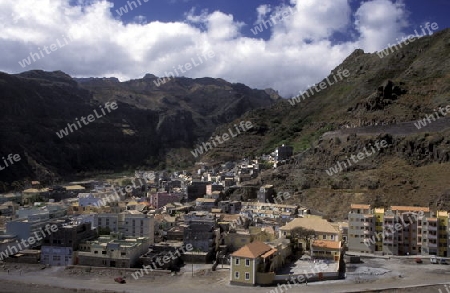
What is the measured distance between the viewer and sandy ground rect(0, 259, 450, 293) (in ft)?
97.5

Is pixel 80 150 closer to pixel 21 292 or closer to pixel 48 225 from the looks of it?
pixel 48 225

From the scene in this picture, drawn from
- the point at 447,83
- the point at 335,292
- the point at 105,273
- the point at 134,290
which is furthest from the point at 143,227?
the point at 447,83

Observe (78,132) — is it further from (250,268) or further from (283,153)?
(250,268)

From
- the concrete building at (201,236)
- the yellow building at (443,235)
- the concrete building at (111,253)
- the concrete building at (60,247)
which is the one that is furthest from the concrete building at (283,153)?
the concrete building at (60,247)

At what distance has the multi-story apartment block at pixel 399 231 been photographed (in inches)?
1435

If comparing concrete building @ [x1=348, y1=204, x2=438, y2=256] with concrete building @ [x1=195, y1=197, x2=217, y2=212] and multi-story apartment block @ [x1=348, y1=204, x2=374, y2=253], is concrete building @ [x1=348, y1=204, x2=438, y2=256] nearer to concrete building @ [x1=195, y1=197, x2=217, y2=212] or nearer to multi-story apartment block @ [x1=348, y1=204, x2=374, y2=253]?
multi-story apartment block @ [x1=348, y1=204, x2=374, y2=253]

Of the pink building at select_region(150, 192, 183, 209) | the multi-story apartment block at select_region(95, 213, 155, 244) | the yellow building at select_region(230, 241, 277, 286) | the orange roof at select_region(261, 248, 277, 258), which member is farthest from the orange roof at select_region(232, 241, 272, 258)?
the pink building at select_region(150, 192, 183, 209)

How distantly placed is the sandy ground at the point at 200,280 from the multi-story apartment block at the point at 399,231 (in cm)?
225

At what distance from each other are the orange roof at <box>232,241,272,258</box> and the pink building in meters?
27.2

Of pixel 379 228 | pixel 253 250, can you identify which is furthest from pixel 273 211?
pixel 253 250

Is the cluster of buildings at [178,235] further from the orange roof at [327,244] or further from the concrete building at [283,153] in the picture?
the concrete building at [283,153]

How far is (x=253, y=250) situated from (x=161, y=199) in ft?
95.7

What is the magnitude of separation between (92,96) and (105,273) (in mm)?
124736

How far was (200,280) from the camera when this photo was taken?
3173 centimetres
